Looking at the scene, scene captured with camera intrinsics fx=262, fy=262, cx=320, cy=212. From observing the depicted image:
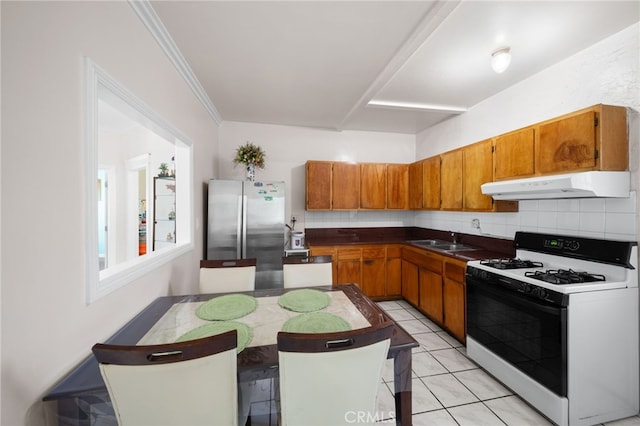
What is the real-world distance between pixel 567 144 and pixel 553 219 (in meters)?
0.72

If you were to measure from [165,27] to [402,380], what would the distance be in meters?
2.62

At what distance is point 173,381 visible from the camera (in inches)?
35.3

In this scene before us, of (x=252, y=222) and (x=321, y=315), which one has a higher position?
(x=252, y=222)

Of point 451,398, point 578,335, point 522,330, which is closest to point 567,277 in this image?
point 578,335

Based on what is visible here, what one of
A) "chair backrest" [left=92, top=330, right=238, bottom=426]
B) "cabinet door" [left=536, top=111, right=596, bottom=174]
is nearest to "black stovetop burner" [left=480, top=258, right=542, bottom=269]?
"cabinet door" [left=536, top=111, right=596, bottom=174]

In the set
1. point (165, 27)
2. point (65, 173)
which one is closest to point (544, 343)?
point (65, 173)

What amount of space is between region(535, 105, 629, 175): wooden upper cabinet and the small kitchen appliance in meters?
0.58

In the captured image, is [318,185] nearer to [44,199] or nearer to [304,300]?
[304,300]

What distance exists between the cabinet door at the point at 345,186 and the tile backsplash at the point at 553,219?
38 centimetres

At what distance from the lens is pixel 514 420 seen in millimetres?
1773

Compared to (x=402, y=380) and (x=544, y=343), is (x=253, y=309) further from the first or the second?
(x=544, y=343)

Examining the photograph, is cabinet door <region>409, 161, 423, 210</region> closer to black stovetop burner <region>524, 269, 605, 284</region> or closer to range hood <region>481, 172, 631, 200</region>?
range hood <region>481, 172, 631, 200</region>

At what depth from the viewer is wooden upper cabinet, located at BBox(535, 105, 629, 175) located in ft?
5.97

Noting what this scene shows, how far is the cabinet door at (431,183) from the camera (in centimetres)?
352
